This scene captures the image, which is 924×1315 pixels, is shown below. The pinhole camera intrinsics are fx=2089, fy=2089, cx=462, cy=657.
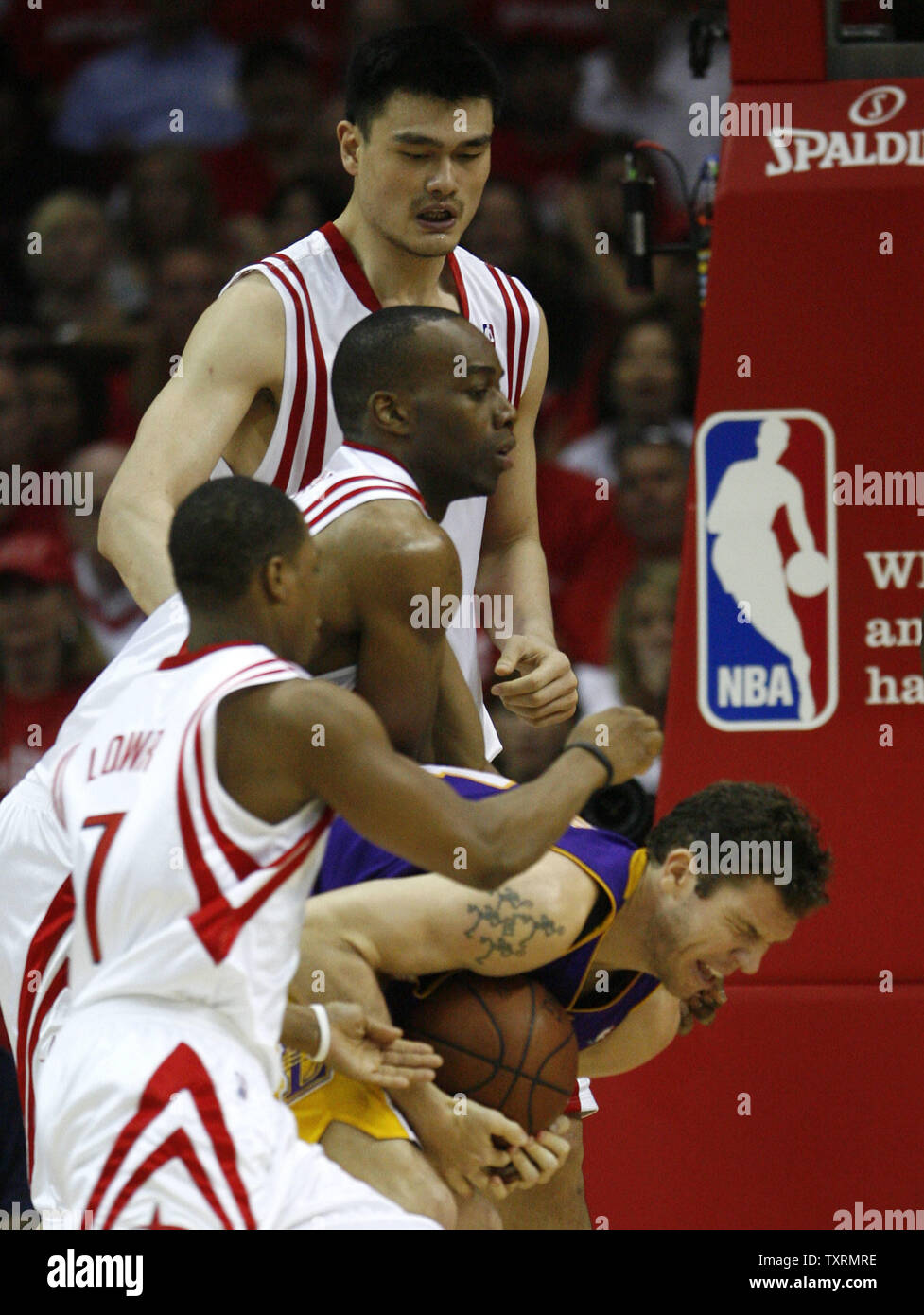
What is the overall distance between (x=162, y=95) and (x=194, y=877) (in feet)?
18.5

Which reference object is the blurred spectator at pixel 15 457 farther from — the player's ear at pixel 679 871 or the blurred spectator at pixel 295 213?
the player's ear at pixel 679 871

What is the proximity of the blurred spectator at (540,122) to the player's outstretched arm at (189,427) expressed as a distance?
3775 mm

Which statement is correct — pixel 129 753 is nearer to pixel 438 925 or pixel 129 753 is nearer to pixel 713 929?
pixel 438 925

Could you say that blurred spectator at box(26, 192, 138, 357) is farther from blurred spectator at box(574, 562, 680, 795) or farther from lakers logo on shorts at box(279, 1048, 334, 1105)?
lakers logo on shorts at box(279, 1048, 334, 1105)

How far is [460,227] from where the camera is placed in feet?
13.1

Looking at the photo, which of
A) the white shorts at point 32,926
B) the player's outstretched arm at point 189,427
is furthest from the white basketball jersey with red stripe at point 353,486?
the white shorts at point 32,926

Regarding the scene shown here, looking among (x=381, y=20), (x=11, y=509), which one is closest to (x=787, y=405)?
(x=11, y=509)

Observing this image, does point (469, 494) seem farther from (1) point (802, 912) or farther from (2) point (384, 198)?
(1) point (802, 912)

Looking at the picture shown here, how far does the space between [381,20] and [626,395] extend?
6.77ft

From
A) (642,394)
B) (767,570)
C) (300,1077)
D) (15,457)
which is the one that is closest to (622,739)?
(300,1077)

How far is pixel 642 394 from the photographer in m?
6.63

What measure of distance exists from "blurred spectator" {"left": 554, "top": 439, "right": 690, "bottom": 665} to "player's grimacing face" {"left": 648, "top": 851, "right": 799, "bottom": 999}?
99.4 inches

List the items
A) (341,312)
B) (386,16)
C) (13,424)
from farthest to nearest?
(386,16) < (13,424) < (341,312)

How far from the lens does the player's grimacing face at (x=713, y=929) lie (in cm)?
380
